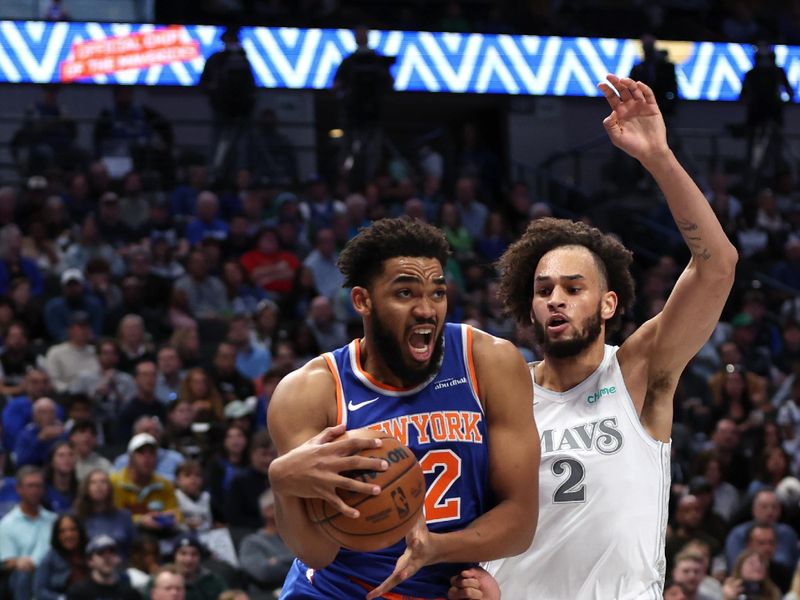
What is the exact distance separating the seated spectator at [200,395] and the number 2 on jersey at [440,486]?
6701 mm

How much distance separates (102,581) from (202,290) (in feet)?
14.9

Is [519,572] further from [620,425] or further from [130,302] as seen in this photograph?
[130,302]

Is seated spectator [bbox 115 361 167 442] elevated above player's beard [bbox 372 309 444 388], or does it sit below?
above

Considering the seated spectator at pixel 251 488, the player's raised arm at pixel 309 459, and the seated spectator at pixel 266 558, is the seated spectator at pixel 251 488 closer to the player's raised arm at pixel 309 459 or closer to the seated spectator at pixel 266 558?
the seated spectator at pixel 266 558

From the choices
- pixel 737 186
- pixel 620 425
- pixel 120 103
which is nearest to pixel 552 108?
pixel 737 186

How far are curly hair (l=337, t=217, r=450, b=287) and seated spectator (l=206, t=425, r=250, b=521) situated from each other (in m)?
5.98

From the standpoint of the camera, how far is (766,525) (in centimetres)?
1054

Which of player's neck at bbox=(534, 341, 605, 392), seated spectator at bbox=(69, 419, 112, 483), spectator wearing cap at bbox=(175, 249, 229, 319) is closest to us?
player's neck at bbox=(534, 341, 605, 392)

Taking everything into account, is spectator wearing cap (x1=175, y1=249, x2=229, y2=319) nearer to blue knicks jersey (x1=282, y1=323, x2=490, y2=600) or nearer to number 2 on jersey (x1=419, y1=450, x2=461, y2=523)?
blue knicks jersey (x1=282, y1=323, x2=490, y2=600)

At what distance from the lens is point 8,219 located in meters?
13.4

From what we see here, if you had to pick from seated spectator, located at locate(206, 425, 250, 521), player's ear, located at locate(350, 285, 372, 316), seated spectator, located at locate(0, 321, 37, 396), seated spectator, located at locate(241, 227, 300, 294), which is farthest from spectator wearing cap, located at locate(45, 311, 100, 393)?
player's ear, located at locate(350, 285, 372, 316)

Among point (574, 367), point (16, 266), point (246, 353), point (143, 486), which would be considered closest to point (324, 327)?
point (246, 353)

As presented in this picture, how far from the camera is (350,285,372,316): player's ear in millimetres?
4355

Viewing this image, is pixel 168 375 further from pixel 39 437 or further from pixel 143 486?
pixel 143 486
